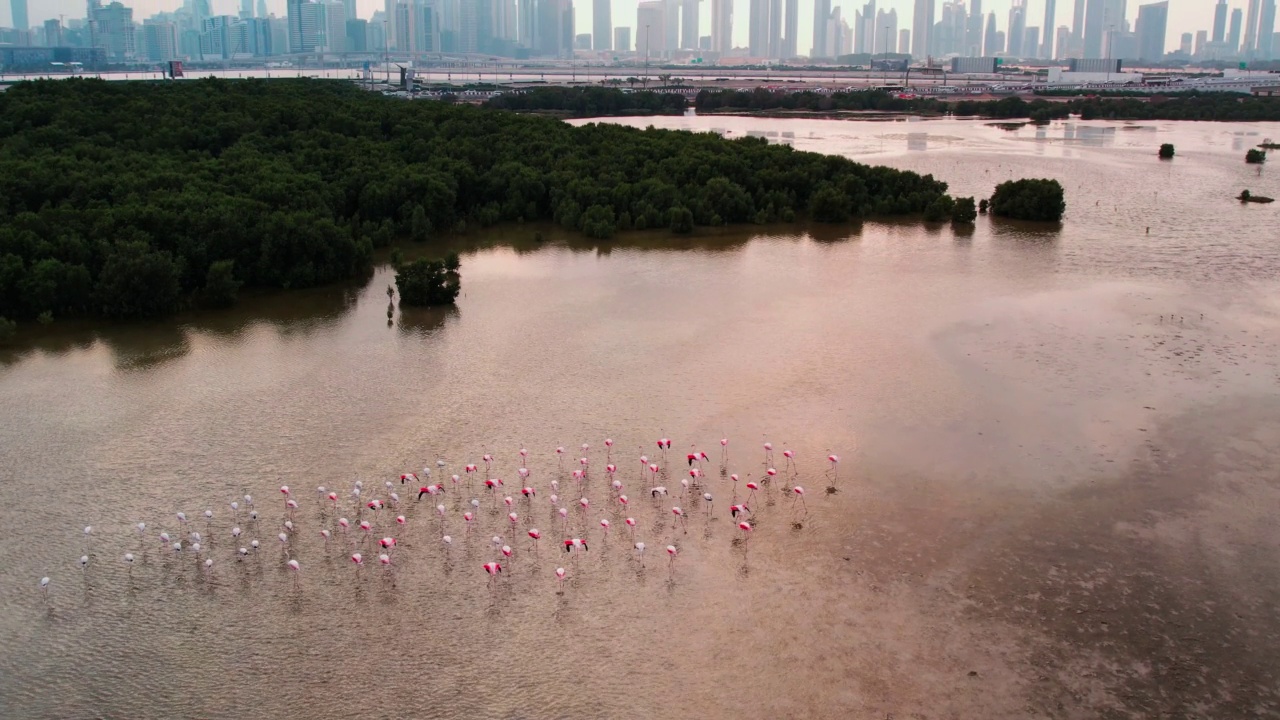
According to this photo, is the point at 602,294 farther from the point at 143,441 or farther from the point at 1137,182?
the point at 1137,182

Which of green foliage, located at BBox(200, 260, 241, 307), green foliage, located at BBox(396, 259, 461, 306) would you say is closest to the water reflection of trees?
green foliage, located at BBox(396, 259, 461, 306)

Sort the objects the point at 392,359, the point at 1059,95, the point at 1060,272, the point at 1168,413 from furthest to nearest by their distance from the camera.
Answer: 1. the point at 1059,95
2. the point at 1060,272
3. the point at 392,359
4. the point at 1168,413

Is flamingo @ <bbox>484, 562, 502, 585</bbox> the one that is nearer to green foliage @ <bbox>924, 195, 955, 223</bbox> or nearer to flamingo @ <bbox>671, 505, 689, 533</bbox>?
flamingo @ <bbox>671, 505, 689, 533</bbox>

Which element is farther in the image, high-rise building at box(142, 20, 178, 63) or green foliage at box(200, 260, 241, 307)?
high-rise building at box(142, 20, 178, 63)

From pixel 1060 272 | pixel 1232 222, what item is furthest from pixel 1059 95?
pixel 1060 272

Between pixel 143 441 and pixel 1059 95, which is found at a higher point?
pixel 1059 95

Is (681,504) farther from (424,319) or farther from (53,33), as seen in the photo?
(53,33)

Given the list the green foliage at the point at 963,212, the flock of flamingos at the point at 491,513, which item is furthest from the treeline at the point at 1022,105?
the flock of flamingos at the point at 491,513

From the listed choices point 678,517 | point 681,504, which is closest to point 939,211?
point 681,504
